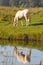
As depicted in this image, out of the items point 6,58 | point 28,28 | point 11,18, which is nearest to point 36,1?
point 11,18

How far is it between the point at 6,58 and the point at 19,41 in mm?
8964

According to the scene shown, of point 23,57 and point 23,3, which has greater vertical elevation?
point 23,57

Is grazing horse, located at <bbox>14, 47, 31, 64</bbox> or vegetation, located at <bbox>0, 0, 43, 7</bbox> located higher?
grazing horse, located at <bbox>14, 47, 31, 64</bbox>

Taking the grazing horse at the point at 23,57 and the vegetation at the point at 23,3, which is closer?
the grazing horse at the point at 23,57

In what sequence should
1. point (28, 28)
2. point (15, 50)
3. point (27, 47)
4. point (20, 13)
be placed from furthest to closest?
point (20, 13) → point (28, 28) → point (27, 47) → point (15, 50)

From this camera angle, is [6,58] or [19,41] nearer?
[6,58]

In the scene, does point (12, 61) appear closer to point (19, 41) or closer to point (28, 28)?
point (19, 41)

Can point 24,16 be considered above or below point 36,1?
above

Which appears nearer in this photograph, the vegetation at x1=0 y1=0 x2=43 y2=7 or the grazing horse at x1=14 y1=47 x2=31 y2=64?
the grazing horse at x1=14 y1=47 x2=31 y2=64

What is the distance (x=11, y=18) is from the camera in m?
41.7

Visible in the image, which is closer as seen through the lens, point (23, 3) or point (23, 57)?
point (23, 57)

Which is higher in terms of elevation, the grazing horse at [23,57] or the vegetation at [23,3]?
the grazing horse at [23,57]

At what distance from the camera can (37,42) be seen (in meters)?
27.4

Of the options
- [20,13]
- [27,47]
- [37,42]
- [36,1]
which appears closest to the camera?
[27,47]
